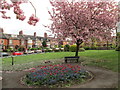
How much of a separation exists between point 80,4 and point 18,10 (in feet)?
32.7

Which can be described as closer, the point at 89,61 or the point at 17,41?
the point at 89,61

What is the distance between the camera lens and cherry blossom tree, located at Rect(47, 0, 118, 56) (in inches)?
484

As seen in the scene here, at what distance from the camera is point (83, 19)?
12.2 metres

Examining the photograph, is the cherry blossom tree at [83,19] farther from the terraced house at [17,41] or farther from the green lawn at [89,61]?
the terraced house at [17,41]

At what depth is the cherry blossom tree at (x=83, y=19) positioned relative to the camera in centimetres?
1228

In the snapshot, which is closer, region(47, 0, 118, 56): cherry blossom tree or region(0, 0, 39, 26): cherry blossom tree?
region(0, 0, 39, 26): cherry blossom tree

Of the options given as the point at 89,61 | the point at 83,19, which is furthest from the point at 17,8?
the point at 89,61

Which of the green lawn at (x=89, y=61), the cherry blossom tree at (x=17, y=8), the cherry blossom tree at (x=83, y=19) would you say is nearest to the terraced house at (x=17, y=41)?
the green lawn at (x=89, y=61)

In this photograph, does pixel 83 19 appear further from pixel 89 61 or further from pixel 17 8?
pixel 17 8

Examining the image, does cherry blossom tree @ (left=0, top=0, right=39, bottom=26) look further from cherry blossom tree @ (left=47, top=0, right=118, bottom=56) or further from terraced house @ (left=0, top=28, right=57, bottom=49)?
terraced house @ (left=0, top=28, right=57, bottom=49)

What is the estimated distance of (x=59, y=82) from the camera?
6656mm

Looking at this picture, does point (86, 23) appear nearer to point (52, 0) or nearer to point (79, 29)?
point (79, 29)

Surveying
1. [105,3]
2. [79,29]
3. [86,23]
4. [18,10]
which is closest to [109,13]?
[105,3]

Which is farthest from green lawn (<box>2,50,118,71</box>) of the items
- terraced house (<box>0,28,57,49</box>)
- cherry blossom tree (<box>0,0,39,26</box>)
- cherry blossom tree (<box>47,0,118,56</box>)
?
terraced house (<box>0,28,57,49</box>)
